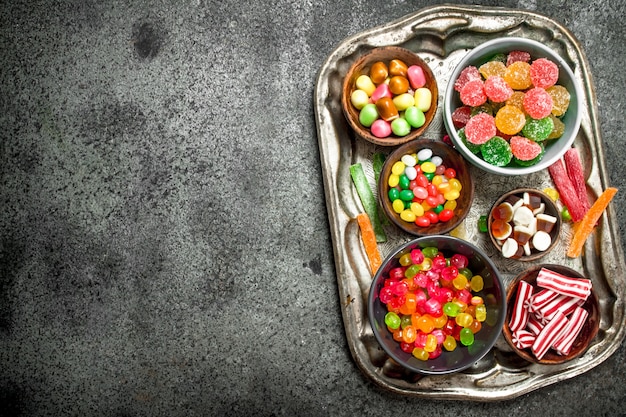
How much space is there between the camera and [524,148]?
135 centimetres

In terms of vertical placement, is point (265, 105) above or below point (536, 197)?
above

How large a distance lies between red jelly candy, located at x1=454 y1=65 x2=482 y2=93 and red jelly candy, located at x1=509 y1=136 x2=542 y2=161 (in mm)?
188

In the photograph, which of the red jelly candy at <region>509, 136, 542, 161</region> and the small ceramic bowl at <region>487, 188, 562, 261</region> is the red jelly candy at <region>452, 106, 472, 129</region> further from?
the small ceramic bowl at <region>487, 188, 562, 261</region>

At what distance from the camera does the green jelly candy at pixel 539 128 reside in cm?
136

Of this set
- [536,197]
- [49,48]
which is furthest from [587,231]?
[49,48]

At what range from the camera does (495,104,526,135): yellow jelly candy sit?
1.35 m

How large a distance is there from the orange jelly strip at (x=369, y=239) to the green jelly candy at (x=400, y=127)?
0.79ft

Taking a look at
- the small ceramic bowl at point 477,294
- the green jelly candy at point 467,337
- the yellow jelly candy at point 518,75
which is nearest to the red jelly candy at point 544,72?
the yellow jelly candy at point 518,75

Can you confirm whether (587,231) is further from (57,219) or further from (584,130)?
(57,219)

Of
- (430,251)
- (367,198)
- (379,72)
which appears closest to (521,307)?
(430,251)

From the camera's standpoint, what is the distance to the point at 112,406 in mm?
1690

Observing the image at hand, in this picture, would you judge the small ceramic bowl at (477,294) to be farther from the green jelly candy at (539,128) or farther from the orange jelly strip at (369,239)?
the green jelly candy at (539,128)

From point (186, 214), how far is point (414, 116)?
2.48 feet

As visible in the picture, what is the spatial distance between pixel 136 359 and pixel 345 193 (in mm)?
835
